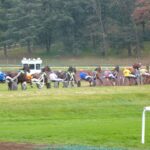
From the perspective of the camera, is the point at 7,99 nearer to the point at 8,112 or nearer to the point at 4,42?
the point at 8,112

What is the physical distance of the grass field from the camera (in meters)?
17.4

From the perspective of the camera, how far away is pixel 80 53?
318ft

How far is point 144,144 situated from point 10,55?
85604 millimetres

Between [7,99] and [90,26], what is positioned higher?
[90,26]

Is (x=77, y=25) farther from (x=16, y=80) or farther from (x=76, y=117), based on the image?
(x=76, y=117)

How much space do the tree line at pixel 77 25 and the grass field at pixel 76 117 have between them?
61473mm

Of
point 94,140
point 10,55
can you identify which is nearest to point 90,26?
point 10,55

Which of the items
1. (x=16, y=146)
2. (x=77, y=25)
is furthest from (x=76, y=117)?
(x=77, y=25)

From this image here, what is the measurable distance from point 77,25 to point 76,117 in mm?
75468

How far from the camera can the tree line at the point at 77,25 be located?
314 ft

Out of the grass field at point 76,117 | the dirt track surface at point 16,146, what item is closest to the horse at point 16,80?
the grass field at point 76,117

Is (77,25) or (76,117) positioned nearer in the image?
(76,117)

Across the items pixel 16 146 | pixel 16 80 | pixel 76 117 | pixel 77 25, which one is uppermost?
pixel 77 25

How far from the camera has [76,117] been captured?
2559 centimetres
